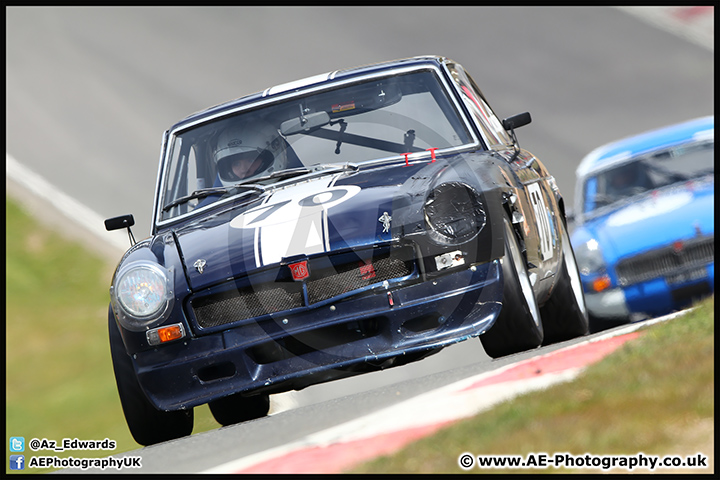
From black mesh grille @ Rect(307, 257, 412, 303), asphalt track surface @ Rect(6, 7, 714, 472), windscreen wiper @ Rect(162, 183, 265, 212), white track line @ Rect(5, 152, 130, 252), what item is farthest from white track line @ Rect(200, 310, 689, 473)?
asphalt track surface @ Rect(6, 7, 714, 472)

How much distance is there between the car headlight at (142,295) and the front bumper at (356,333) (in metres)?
0.27

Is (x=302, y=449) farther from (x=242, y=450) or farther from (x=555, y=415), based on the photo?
(x=555, y=415)

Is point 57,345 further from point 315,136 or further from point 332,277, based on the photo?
point 332,277

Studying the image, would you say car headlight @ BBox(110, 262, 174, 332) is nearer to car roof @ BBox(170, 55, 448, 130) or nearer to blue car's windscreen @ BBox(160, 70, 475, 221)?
blue car's windscreen @ BBox(160, 70, 475, 221)

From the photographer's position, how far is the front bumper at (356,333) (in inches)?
159

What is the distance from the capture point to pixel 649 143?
8.13m

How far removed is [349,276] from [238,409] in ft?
6.31

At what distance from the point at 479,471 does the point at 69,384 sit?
683cm

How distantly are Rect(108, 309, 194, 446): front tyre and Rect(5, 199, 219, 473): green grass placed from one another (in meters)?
1.87

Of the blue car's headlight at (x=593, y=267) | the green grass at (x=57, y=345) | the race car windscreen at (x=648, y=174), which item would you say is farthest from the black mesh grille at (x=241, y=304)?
the race car windscreen at (x=648, y=174)

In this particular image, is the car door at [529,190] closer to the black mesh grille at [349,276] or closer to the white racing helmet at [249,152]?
the black mesh grille at [349,276]
